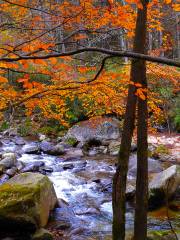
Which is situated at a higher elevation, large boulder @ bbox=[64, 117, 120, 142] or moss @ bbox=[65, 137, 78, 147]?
large boulder @ bbox=[64, 117, 120, 142]

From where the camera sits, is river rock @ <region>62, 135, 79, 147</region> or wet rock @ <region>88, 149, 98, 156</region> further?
river rock @ <region>62, 135, 79, 147</region>

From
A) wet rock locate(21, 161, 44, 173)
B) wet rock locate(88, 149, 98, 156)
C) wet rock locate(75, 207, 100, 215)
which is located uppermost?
wet rock locate(21, 161, 44, 173)

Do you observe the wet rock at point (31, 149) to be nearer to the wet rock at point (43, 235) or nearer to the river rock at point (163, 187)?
the river rock at point (163, 187)

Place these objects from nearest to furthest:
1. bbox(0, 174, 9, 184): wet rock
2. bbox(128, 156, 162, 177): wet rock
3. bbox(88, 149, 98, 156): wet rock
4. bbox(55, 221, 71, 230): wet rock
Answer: bbox(55, 221, 71, 230): wet rock → bbox(0, 174, 9, 184): wet rock → bbox(128, 156, 162, 177): wet rock → bbox(88, 149, 98, 156): wet rock

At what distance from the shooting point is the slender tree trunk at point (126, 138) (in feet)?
20.9

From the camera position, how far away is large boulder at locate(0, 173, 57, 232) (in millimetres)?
7648

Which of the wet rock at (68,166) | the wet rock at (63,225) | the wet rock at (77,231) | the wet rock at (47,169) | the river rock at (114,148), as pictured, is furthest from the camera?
the river rock at (114,148)

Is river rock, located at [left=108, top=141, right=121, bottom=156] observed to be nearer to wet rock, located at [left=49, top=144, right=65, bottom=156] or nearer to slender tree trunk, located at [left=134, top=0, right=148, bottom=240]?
wet rock, located at [left=49, top=144, right=65, bottom=156]

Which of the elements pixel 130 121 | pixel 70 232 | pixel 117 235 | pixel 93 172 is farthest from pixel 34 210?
pixel 93 172

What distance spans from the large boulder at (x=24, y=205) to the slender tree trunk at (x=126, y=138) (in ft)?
6.61

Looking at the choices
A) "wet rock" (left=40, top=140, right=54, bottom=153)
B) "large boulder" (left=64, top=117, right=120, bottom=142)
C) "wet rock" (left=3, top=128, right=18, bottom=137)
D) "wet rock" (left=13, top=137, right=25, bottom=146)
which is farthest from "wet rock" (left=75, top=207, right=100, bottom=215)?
"wet rock" (left=3, top=128, right=18, bottom=137)

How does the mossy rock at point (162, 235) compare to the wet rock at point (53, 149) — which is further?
the wet rock at point (53, 149)

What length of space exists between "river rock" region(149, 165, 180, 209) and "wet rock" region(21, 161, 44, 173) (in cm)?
511

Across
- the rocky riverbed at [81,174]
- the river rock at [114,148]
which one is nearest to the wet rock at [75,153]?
the rocky riverbed at [81,174]
